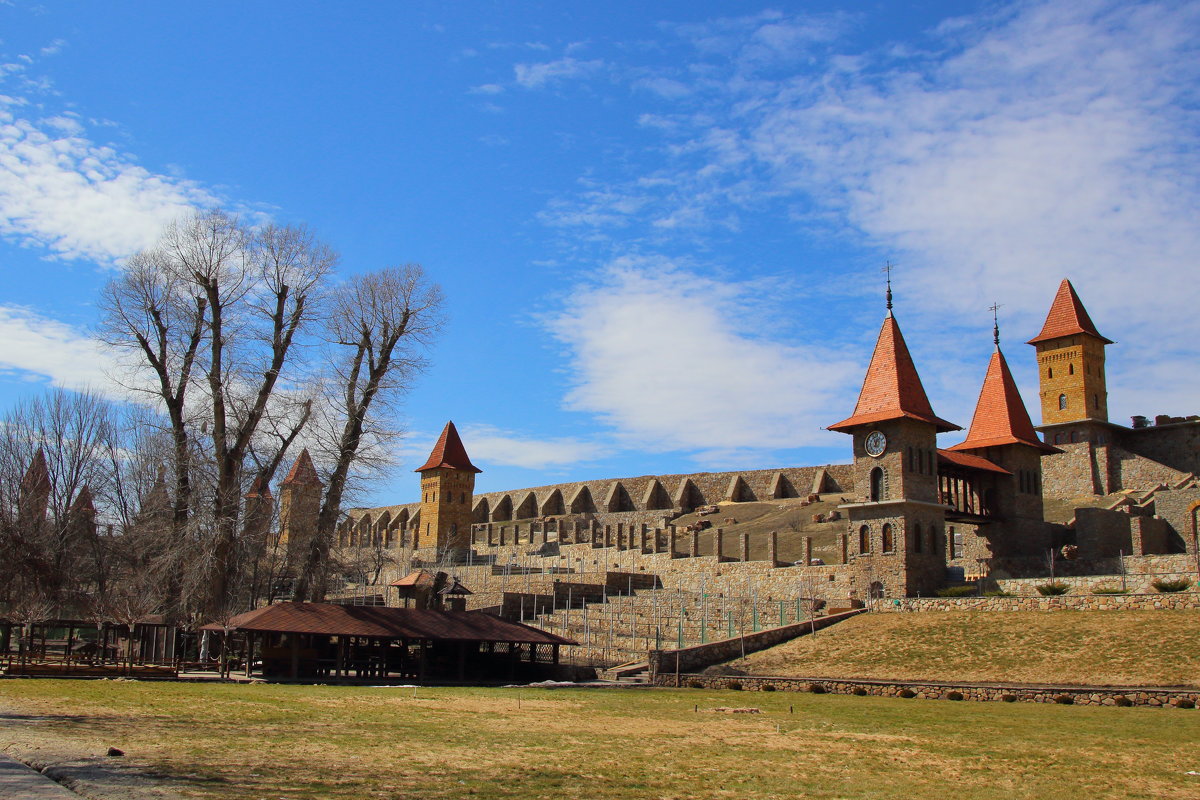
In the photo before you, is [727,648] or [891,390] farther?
[891,390]

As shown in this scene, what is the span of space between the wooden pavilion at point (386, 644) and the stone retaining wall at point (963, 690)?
153 inches

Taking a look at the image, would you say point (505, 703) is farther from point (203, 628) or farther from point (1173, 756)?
point (1173, 756)

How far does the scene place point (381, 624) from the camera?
23219 millimetres

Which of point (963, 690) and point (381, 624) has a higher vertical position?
point (381, 624)

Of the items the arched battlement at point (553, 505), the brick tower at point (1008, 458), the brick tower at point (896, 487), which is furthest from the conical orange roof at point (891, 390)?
the arched battlement at point (553, 505)

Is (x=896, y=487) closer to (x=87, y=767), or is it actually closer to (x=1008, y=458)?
(x=1008, y=458)

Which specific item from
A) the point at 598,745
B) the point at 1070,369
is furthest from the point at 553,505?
the point at 598,745

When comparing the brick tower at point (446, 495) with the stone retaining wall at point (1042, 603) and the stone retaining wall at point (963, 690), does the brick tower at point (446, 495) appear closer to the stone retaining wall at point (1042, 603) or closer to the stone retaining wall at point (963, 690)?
the stone retaining wall at point (1042, 603)

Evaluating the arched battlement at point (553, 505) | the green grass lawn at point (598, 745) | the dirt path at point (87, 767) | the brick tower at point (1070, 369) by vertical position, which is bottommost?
the green grass lawn at point (598, 745)

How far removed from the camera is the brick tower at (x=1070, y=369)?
50.6 m

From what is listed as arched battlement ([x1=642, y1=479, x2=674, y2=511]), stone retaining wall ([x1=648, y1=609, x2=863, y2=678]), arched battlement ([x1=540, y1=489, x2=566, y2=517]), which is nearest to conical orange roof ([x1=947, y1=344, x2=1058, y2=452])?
stone retaining wall ([x1=648, y1=609, x2=863, y2=678])

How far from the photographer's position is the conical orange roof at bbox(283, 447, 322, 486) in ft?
94.7

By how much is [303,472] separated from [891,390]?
19027 mm

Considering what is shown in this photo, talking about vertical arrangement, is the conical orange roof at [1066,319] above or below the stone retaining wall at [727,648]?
above
